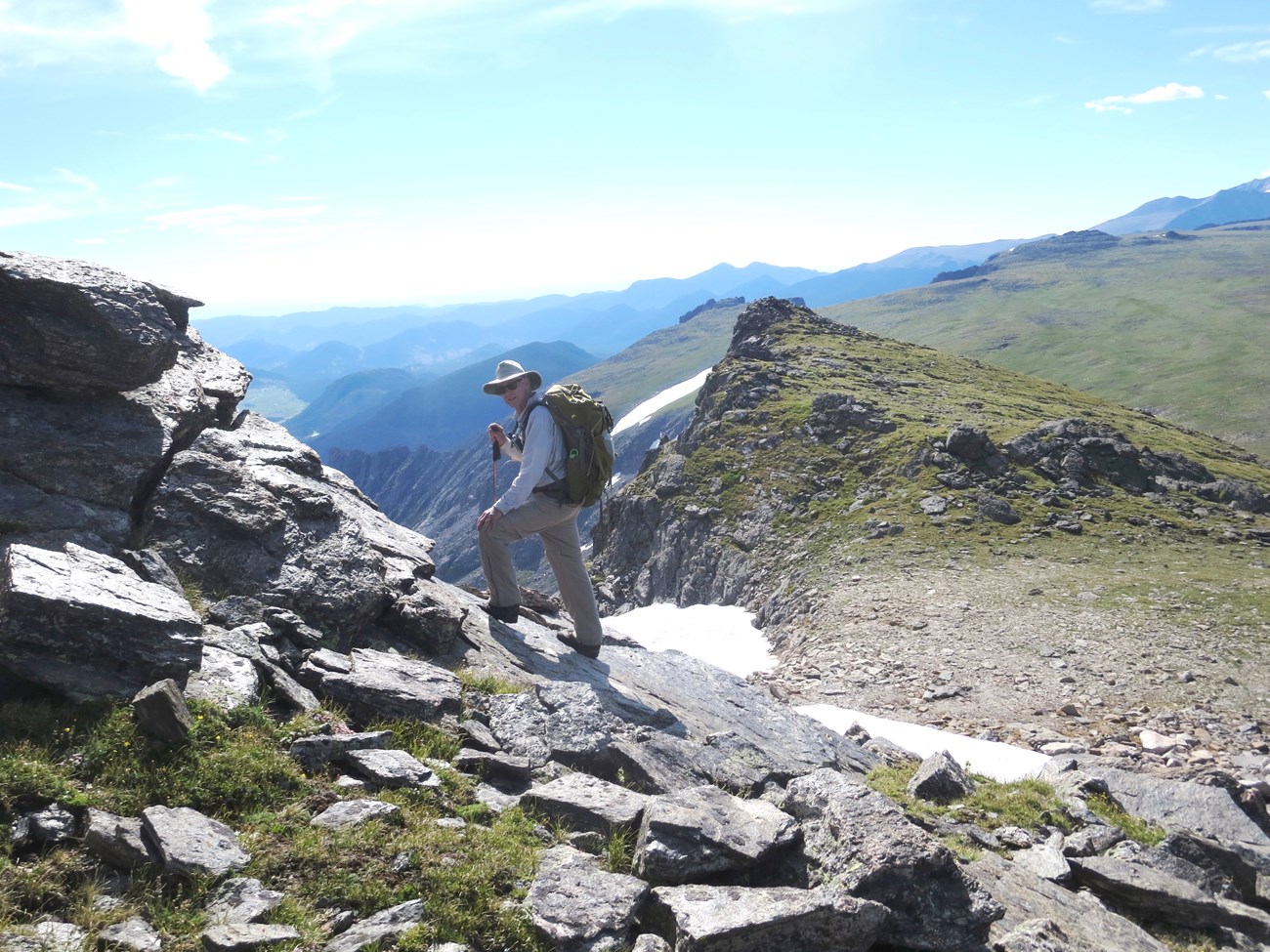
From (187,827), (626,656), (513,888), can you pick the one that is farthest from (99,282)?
(626,656)

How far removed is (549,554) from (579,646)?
2.36m

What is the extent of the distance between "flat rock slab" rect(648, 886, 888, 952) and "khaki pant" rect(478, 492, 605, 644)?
6.99 m

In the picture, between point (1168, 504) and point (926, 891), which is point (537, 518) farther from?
point (1168, 504)

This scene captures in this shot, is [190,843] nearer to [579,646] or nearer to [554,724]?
[554,724]

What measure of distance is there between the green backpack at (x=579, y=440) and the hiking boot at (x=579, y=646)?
3439 millimetres

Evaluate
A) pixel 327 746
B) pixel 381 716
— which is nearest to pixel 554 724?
pixel 381 716

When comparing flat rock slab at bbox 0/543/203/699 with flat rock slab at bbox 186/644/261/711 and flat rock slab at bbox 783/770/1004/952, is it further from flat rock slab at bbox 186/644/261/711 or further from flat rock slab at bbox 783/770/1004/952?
flat rock slab at bbox 783/770/1004/952

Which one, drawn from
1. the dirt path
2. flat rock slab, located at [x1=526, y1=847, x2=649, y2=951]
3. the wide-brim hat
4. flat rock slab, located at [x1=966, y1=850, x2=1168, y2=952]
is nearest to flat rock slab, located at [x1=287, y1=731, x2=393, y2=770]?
flat rock slab, located at [x1=526, y1=847, x2=649, y2=951]

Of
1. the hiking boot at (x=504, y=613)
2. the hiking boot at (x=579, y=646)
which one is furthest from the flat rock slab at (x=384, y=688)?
the hiking boot at (x=579, y=646)

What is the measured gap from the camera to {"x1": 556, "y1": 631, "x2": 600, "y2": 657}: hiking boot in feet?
52.2

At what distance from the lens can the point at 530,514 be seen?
45.4 feet

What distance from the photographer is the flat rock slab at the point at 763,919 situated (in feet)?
22.0

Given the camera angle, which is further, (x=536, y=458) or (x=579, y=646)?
(x=579, y=646)

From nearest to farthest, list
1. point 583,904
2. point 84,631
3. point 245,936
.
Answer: point 245,936 → point 583,904 → point 84,631
